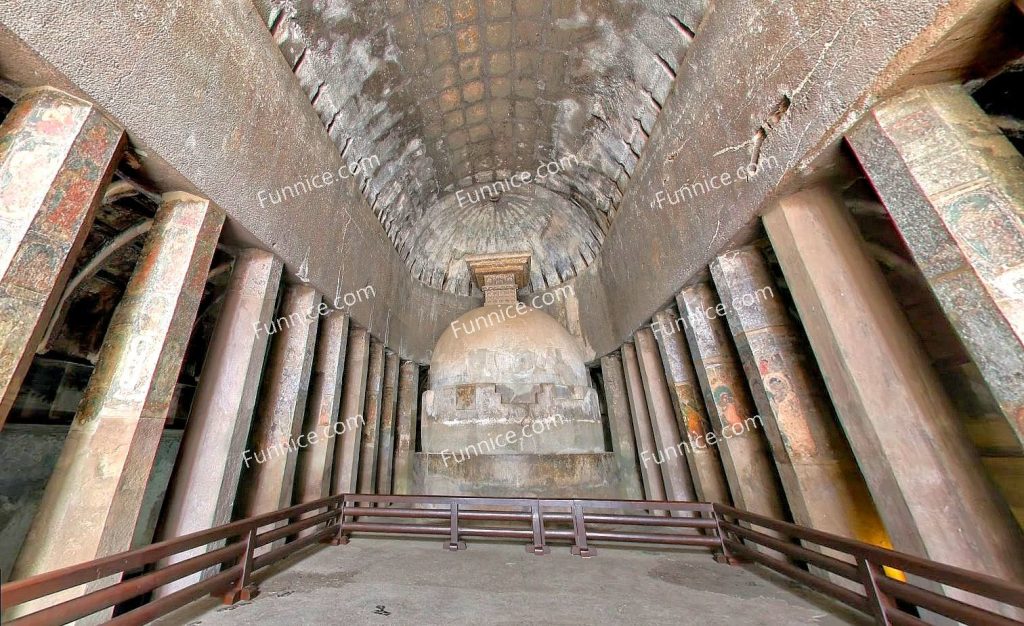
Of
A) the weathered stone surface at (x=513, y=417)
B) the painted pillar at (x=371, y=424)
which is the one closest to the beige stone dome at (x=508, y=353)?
the weathered stone surface at (x=513, y=417)

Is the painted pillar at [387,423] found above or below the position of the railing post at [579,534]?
above

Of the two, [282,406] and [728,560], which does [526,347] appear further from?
[728,560]

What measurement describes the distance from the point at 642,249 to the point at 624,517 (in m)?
4.32

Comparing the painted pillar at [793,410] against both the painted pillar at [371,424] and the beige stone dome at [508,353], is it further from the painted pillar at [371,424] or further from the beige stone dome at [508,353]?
the painted pillar at [371,424]

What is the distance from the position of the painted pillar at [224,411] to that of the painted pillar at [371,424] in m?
3.23

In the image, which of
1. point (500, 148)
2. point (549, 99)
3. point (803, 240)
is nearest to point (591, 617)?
point (803, 240)

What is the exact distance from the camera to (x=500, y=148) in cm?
884

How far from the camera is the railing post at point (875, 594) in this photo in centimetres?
218

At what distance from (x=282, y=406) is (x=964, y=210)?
6635mm

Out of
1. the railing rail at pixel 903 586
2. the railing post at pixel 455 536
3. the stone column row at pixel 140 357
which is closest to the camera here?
the railing rail at pixel 903 586

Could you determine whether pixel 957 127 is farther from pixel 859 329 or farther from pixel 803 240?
pixel 859 329

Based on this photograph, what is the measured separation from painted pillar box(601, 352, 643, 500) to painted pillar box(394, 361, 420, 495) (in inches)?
173

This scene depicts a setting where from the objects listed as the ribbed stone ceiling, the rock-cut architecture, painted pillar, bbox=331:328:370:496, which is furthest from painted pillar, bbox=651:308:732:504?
painted pillar, bbox=331:328:370:496

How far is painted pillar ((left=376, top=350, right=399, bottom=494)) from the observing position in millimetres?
7500
